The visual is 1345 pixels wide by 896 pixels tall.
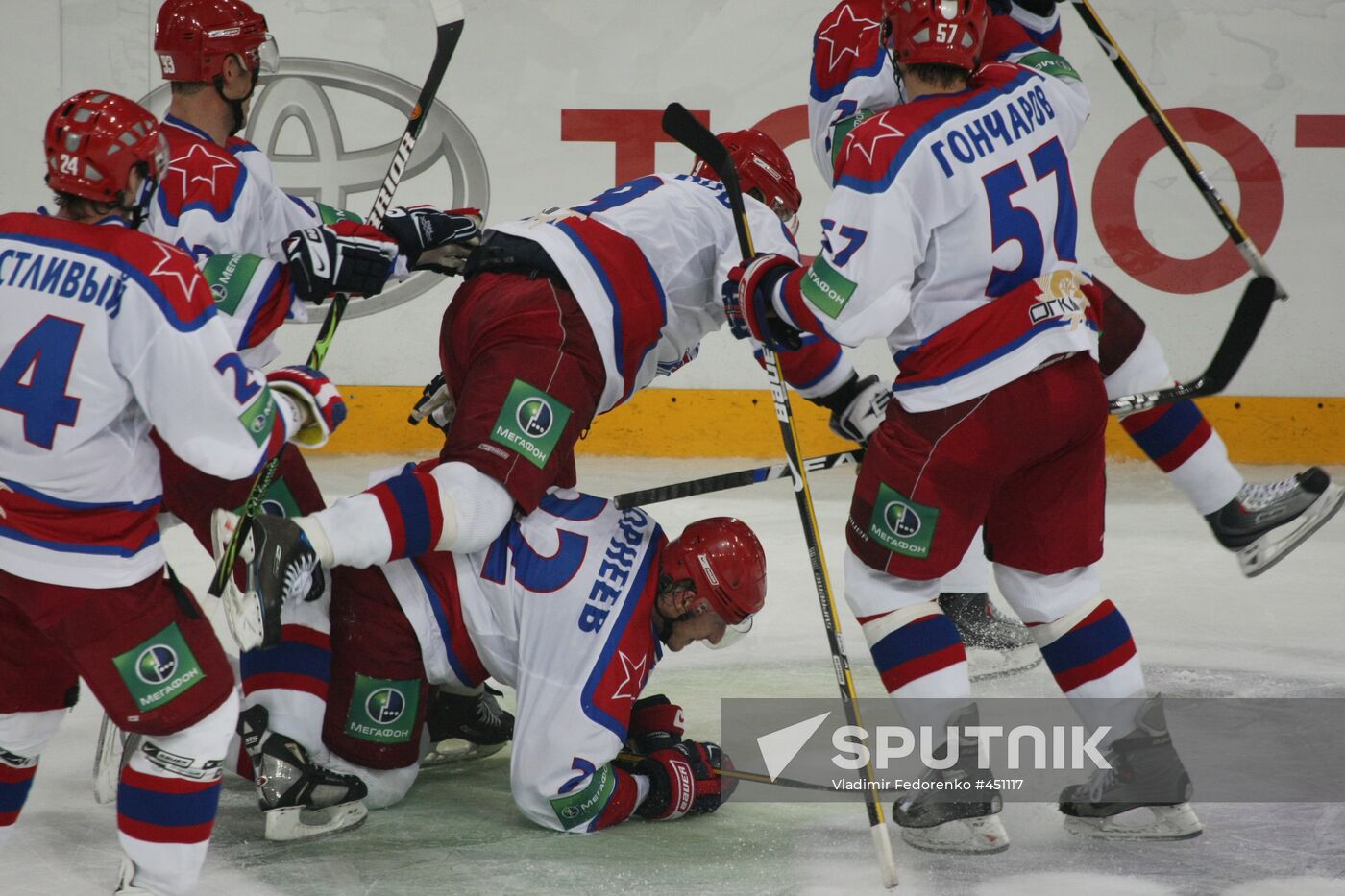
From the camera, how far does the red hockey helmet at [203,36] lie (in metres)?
2.87

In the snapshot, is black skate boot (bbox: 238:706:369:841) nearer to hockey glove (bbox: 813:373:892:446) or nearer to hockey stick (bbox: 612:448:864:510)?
hockey stick (bbox: 612:448:864:510)

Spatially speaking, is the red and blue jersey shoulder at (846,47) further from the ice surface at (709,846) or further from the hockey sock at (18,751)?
the hockey sock at (18,751)

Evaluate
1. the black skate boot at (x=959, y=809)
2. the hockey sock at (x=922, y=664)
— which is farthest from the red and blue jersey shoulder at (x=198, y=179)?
the black skate boot at (x=959, y=809)

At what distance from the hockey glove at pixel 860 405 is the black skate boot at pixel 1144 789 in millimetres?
729

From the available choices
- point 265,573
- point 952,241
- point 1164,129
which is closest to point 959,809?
point 952,241

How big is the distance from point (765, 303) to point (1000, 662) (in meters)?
1.45

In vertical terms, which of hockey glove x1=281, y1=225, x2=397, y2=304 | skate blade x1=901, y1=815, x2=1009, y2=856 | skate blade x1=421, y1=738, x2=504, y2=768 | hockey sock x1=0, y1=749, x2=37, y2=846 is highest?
hockey glove x1=281, y1=225, x2=397, y2=304

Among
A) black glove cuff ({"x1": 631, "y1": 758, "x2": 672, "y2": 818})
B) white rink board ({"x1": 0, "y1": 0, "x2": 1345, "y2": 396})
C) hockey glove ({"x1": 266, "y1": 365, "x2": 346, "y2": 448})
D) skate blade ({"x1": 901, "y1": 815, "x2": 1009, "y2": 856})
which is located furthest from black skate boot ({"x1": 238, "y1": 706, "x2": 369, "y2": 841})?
white rink board ({"x1": 0, "y1": 0, "x2": 1345, "y2": 396})

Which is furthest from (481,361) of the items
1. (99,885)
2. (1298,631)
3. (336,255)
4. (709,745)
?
(1298,631)

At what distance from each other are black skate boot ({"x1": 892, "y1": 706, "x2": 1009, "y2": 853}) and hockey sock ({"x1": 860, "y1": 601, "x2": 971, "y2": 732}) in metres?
0.04

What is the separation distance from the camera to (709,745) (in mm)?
2820

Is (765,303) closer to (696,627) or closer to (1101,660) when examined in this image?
(696,627)

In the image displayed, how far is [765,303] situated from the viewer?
2.59 metres

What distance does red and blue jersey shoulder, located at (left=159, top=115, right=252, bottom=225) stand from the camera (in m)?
2.73
